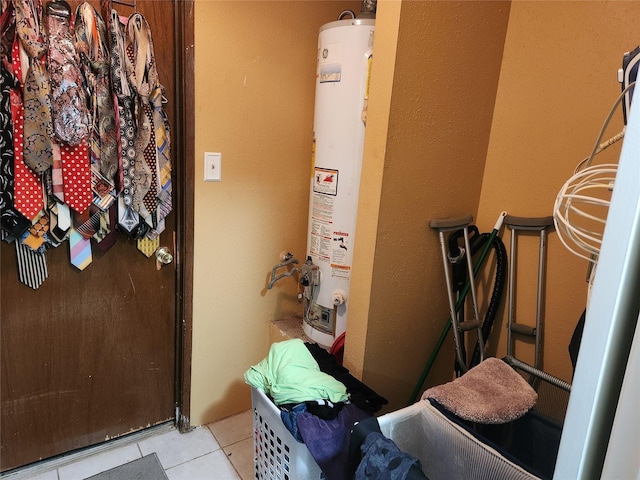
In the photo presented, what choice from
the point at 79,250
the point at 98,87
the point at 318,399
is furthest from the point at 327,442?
the point at 98,87

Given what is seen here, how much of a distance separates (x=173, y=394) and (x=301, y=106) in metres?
1.44

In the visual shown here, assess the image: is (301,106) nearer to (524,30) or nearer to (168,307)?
(524,30)

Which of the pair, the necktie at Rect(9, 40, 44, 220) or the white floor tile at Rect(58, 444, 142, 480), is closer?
the necktie at Rect(9, 40, 44, 220)

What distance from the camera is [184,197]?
5.48 feet

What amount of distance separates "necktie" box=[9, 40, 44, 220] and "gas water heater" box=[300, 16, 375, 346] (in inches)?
37.4

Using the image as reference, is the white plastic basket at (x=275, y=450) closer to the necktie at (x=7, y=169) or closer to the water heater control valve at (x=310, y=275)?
the water heater control valve at (x=310, y=275)

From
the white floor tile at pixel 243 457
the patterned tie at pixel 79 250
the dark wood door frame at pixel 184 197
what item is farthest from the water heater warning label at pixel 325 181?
the white floor tile at pixel 243 457

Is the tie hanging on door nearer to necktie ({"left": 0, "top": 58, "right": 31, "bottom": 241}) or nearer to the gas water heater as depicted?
necktie ({"left": 0, "top": 58, "right": 31, "bottom": 241})

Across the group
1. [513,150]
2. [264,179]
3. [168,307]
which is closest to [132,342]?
[168,307]

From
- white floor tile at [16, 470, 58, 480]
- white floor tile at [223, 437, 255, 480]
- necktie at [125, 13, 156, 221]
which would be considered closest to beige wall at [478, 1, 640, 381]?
white floor tile at [223, 437, 255, 480]

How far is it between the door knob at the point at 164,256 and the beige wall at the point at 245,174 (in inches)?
4.1

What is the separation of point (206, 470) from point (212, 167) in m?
1.24

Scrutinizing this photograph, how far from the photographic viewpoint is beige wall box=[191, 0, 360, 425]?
1644 millimetres

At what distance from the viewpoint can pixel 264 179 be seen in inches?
72.9
